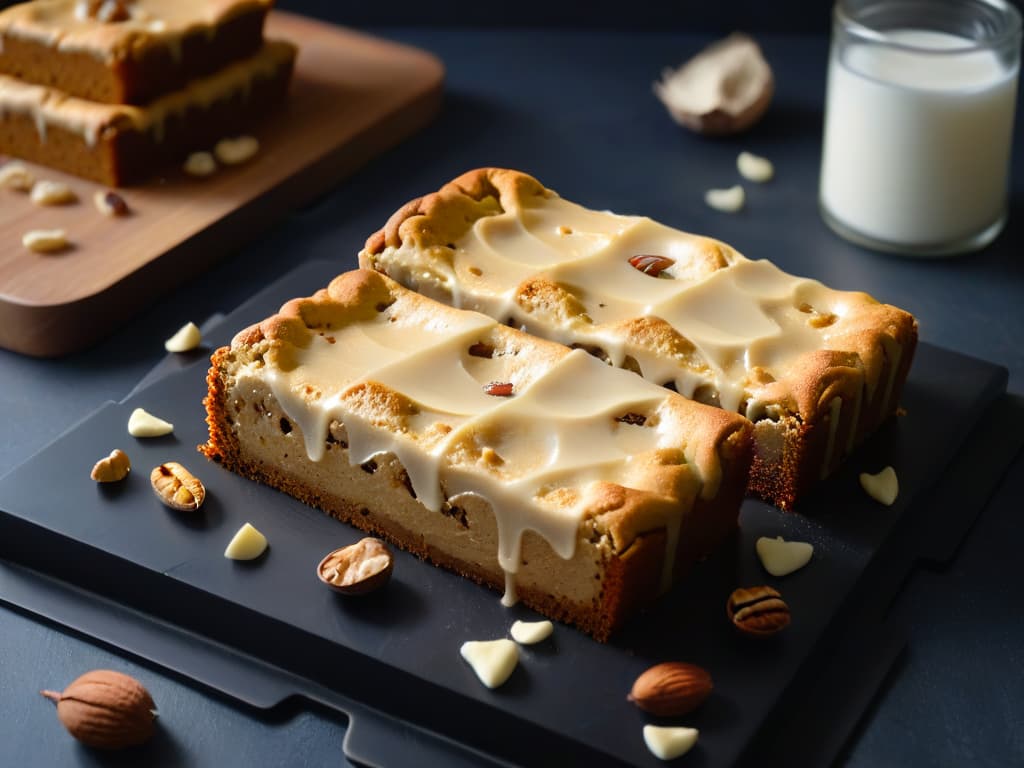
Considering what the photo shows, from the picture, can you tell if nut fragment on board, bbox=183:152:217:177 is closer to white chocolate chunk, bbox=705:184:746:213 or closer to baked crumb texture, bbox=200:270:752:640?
baked crumb texture, bbox=200:270:752:640

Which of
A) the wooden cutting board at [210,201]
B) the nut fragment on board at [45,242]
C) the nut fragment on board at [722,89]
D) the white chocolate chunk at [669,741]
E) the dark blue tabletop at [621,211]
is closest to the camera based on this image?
the white chocolate chunk at [669,741]

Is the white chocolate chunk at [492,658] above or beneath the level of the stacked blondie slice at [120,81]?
beneath

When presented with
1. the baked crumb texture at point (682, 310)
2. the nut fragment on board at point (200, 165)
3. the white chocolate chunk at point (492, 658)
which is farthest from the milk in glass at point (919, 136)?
the white chocolate chunk at point (492, 658)

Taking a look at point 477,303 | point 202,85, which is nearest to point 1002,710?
point 477,303

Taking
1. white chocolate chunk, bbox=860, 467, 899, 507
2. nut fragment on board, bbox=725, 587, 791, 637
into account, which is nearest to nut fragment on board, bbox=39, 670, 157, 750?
nut fragment on board, bbox=725, 587, 791, 637

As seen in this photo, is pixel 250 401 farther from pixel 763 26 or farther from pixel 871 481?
pixel 763 26

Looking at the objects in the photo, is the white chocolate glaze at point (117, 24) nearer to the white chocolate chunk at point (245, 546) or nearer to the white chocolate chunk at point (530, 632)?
the white chocolate chunk at point (245, 546)

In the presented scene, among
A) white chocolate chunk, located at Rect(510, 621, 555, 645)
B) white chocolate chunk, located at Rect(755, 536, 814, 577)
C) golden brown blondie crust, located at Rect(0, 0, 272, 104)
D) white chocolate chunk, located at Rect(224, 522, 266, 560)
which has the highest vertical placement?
golden brown blondie crust, located at Rect(0, 0, 272, 104)
